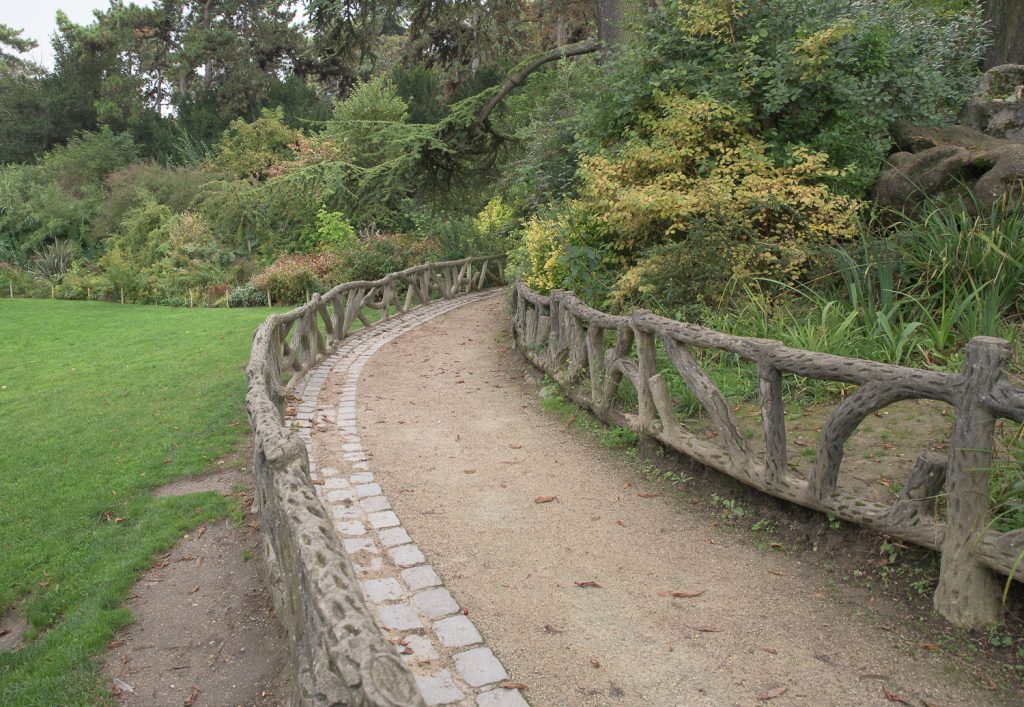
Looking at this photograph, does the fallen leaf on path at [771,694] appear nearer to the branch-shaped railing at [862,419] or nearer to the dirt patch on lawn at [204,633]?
the branch-shaped railing at [862,419]

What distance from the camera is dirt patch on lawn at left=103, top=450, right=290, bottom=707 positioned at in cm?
345

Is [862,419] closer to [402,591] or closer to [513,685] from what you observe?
[513,685]

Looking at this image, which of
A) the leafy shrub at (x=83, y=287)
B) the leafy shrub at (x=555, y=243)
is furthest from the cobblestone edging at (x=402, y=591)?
the leafy shrub at (x=83, y=287)

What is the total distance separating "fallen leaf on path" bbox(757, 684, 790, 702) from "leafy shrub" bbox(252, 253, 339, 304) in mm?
16319

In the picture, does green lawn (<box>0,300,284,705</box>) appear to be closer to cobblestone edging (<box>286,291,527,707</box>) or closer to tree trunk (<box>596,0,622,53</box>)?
cobblestone edging (<box>286,291,527,707</box>)

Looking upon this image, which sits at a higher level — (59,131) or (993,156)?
(59,131)

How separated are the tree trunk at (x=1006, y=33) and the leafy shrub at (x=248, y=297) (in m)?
16.4

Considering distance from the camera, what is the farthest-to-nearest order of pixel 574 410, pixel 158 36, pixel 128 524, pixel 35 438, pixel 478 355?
pixel 158 36 → pixel 478 355 → pixel 35 438 → pixel 574 410 → pixel 128 524

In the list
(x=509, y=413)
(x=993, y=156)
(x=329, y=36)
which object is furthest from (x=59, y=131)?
(x=993, y=156)

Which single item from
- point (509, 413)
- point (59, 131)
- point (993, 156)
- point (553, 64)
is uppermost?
point (59, 131)

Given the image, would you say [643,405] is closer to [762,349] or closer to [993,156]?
[762,349]

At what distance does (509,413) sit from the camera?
25.7 ft

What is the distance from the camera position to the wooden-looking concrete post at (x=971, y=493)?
10.5 ft

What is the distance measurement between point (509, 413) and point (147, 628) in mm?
4375
